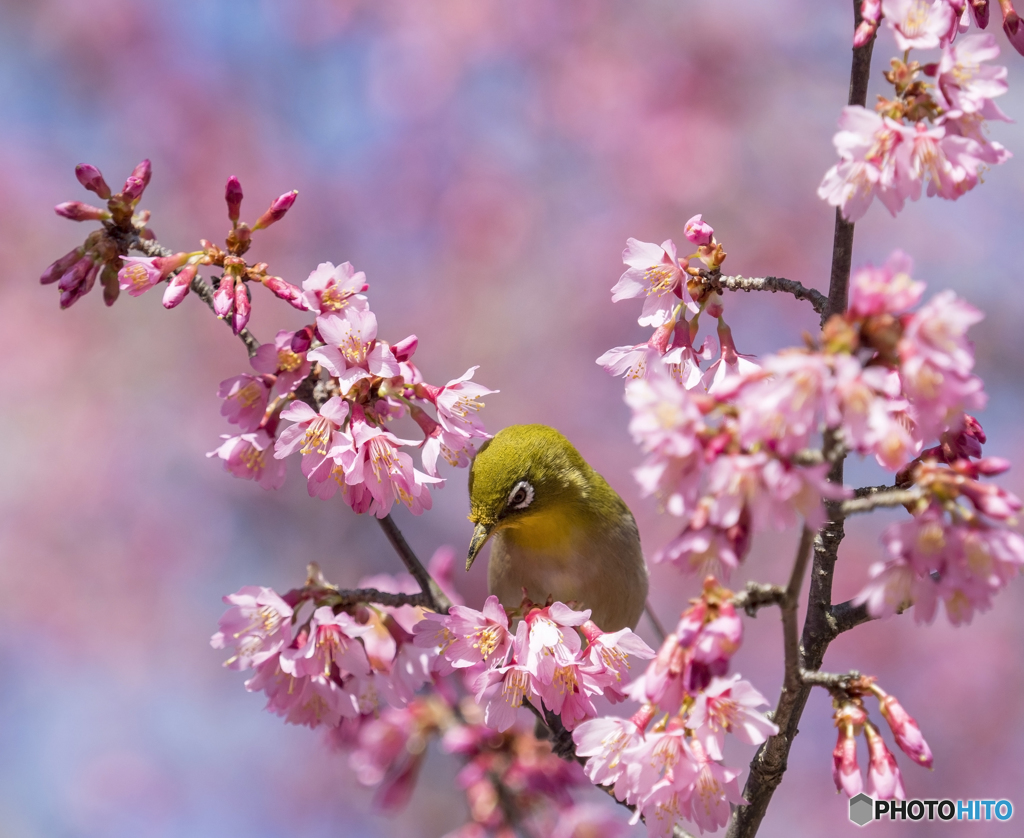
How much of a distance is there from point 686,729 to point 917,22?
135cm

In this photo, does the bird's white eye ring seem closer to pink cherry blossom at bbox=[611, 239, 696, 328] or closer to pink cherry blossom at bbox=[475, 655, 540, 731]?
pink cherry blossom at bbox=[475, 655, 540, 731]

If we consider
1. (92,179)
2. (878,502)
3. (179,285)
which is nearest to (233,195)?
(179,285)

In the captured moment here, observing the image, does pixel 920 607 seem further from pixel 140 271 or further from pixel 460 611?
pixel 140 271

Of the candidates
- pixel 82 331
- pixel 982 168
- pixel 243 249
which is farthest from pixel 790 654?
pixel 82 331

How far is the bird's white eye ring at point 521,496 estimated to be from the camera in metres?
2.76

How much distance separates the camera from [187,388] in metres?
7.54

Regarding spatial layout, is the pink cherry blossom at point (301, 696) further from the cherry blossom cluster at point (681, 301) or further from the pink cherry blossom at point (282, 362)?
the cherry blossom cluster at point (681, 301)

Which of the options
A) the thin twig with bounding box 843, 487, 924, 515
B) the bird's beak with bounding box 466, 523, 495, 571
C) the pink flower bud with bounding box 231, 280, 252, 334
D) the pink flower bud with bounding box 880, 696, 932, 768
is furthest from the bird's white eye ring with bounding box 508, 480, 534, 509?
the thin twig with bounding box 843, 487, 924, 515

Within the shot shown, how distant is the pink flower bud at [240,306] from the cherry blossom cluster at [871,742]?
1446 mm

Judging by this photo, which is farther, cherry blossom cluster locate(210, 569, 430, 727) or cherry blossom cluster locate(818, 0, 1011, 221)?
cherry blossom cluster locate(210, 569, 430, 727)

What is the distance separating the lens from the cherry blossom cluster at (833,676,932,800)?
1.65 metres

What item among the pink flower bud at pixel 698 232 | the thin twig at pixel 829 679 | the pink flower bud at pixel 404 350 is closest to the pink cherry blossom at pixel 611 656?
the thin twig at pixel 829 679

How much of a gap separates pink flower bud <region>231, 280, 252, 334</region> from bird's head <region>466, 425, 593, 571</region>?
90 cm

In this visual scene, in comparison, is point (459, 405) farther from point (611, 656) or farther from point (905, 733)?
point (905, 733)
